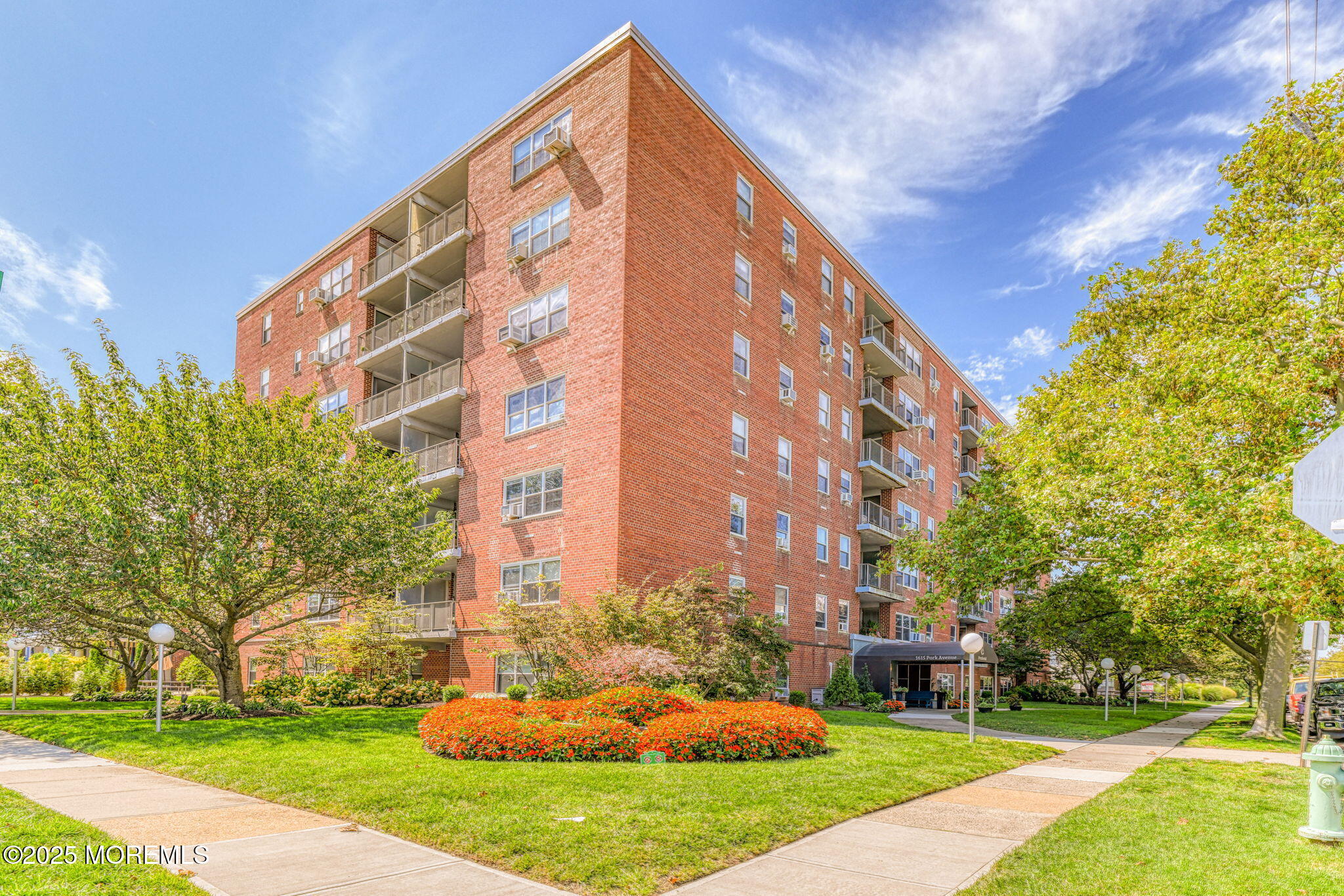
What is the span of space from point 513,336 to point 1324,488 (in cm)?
2330

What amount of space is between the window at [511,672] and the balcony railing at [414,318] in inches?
444

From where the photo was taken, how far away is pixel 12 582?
17.1 metres

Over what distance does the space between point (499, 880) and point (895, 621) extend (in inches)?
1363

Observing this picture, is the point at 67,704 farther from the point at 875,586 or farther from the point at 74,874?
the point at 875,586

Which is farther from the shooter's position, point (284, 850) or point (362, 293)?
point (362, 293)

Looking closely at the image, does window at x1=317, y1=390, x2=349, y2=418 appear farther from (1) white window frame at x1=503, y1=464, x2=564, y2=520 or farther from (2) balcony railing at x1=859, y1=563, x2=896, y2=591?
(2) balcony railing at x1=859, y1=563, x2=896, y2=591

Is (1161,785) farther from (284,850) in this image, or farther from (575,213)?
(575,213)

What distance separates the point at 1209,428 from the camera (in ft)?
58.7

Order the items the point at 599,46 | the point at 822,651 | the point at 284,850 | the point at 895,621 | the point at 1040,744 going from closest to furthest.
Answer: the point at 284,850 < the point at 1040,744 < the point at 599,46 < the point at 822,651 < the point at 895,621

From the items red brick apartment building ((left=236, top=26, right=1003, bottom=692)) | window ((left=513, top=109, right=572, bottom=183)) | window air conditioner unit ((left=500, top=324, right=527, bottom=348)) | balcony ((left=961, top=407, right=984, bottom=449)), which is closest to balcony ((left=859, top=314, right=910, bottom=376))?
red brick apartment building ((left=236, top=26, right=1003, bottom=692))

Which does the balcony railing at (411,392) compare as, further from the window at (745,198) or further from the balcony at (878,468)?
→ the balcony at (878,468)

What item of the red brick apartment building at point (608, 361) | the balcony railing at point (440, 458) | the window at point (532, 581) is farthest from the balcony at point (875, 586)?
the balcony railing at point (440, 458)

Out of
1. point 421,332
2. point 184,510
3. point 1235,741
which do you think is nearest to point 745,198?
point 421,332

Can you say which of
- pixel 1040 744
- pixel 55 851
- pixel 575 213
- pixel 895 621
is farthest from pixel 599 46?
pixel 895 621
